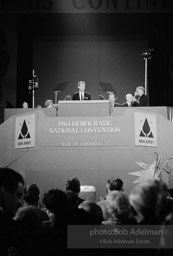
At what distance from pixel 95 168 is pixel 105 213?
2781 millimetres

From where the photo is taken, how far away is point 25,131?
6.17m

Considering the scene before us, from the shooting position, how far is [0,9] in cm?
1041

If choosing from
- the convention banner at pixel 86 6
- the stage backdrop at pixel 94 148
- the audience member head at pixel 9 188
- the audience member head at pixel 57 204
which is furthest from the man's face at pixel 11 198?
the convention banner at pixel 86 6

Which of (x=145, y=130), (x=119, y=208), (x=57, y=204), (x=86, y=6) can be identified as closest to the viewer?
(x=57, y=204)

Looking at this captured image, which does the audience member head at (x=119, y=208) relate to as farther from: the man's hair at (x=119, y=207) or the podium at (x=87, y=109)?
the podium at (x=87, y=109)

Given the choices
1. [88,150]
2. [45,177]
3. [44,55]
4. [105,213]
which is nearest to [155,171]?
[88,150]

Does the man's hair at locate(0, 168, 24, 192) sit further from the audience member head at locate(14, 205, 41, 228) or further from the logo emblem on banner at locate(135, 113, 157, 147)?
the logo emblem on banner at locate(135, 113, 157, 147)

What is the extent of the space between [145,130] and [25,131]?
66.0 inches

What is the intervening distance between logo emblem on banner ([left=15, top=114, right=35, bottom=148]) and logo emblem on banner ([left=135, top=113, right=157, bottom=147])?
1454 millimetres

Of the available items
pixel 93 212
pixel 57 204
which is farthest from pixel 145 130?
pixel 57 204

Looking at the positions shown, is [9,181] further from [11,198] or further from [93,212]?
[93,212]

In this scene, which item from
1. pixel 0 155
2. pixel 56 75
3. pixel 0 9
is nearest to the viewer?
pixel 0 155

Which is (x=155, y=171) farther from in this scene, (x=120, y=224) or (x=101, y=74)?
(x=101, y=74)

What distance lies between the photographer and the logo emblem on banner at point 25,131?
612cm
